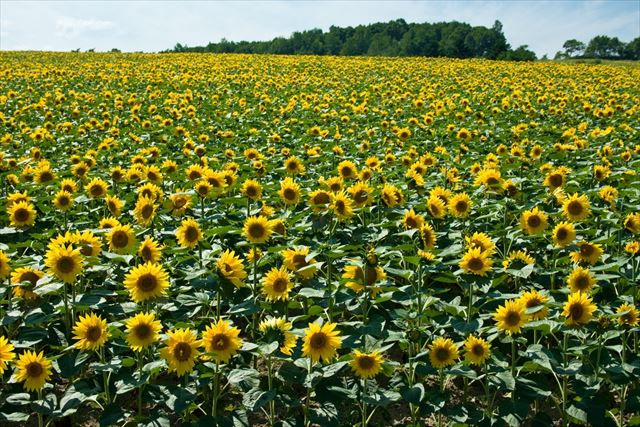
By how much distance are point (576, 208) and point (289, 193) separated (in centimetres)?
228

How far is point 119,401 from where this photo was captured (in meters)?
3.47

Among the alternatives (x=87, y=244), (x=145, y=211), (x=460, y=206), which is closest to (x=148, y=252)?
(x=87, y=244)

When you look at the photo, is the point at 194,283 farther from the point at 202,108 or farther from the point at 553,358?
the point at 202,108

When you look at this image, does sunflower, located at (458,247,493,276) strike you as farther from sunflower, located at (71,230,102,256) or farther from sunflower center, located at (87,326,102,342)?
sunflower, located at (71,230,102,256)

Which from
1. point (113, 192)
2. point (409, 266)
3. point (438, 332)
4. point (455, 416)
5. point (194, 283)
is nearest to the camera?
point (455, 416)

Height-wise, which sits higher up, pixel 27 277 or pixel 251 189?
pixel 251 189

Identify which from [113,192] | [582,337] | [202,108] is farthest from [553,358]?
[202,108]

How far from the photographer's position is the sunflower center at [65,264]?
3.27 metres

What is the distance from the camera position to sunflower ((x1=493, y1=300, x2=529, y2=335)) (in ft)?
10.2

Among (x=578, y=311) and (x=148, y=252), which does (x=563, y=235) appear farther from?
(x=148, y=252)

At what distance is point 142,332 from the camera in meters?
2.93

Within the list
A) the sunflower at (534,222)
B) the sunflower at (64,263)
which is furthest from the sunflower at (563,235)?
the sunflower at (64,263)

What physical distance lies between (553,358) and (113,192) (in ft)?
16.1

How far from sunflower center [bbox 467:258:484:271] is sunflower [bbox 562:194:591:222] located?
4.54ft
